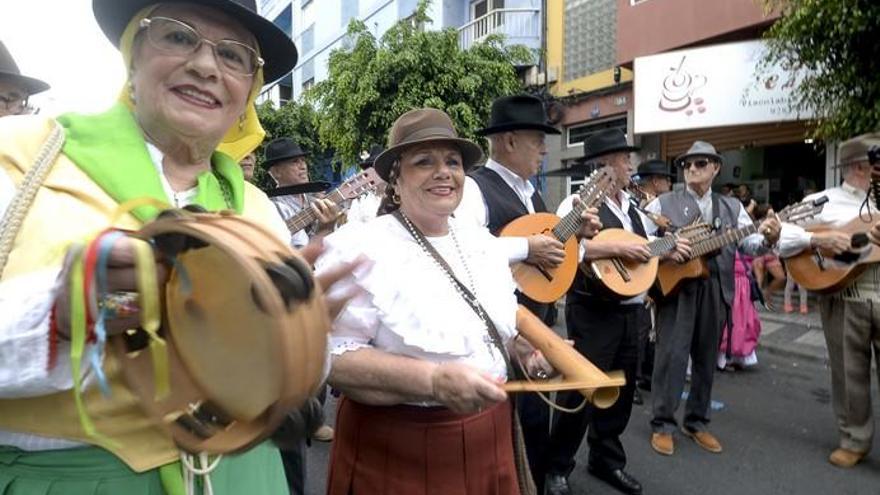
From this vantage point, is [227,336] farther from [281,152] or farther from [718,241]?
[281,152]

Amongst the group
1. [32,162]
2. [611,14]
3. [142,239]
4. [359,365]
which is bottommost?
[359,365]

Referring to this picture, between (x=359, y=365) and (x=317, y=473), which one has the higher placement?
(x=359, y=365)

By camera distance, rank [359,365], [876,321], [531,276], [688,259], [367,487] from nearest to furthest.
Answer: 1. [359,365]
2. [367,487]
3. [531,276]
4. [876,321]
5. [688,259]

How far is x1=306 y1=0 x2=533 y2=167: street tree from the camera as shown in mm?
10422

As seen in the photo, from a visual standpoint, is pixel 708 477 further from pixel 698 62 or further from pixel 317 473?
pixel 698 62

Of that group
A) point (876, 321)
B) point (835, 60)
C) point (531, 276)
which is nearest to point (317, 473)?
point (531, 276)

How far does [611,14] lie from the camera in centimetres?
1214

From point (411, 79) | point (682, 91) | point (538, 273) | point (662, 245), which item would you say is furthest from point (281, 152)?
point (682, 91)

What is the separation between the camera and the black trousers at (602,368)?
345cm

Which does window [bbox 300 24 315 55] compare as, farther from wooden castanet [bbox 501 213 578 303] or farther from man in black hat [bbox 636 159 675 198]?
wooden castanet [bbox 501 213 578 303]

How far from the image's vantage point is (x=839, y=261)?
3715 mm

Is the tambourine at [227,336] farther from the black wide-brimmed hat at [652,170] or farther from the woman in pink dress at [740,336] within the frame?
the black wide-brimmed hat at [652,170]

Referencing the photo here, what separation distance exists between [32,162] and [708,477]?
400 centimetres

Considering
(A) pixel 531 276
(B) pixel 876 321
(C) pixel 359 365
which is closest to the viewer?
(C) pixel 359 365
